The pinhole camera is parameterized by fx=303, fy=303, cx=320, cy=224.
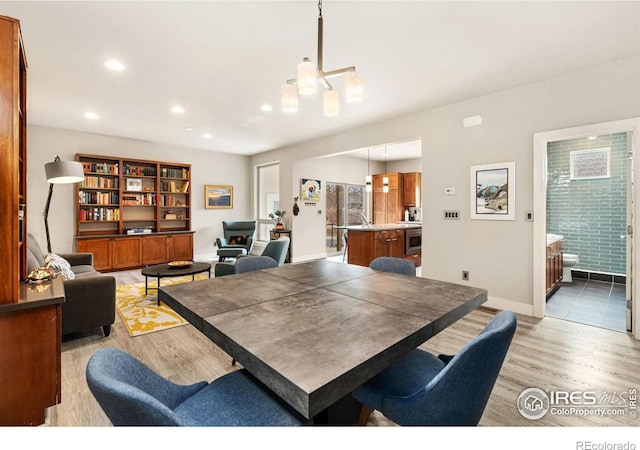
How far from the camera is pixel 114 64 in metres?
2.99

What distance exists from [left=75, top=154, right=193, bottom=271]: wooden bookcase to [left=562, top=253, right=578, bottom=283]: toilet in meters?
7.06

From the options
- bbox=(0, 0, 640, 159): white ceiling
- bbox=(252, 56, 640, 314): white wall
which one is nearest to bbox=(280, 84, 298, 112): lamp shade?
bbox=(0, 0, 640, 159): white ceiling

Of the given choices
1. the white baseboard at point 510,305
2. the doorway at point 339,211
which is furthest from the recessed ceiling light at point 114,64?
the doorway at point 339,211

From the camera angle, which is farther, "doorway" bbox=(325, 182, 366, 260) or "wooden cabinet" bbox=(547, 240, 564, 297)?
"doorway" bbox=(325, 182, 366, 260)

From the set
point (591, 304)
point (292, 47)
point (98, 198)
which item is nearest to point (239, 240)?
point (98, 198)

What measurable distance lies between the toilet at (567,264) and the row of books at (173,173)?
7411 mm

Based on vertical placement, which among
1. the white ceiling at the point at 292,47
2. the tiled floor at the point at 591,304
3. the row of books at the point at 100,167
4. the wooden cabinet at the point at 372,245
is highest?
the white ceiling at the point at 292,47

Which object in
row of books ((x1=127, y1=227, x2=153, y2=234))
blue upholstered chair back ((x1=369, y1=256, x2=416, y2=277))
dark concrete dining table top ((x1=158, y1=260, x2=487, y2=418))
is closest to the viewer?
dark concrete dining table top ((x1=158, y1=260, x2=487, y2=418))

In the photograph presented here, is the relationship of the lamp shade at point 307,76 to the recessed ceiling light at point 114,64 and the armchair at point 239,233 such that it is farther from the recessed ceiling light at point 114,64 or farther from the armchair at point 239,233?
the armchair at point 239,233

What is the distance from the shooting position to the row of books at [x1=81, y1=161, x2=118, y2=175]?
223 inches

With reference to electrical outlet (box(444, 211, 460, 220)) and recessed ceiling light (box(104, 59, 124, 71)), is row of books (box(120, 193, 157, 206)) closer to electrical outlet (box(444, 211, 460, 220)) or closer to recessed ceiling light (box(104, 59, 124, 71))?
recessed ceiling light (box(104, 59, 124, 71))

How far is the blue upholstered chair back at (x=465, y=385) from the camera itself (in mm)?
984

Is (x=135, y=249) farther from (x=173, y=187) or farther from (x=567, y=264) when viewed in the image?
(x=567, y=264)

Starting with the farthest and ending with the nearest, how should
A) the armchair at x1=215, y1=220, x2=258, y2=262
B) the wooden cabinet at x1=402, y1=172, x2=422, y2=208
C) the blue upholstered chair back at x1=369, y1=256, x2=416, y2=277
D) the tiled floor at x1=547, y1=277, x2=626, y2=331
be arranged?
the wooden cabinet at x1=402, y1=172, x2=422, y2=208
the armchair at x1=215, y1=220, x2=258, y2=262
the tiled floor at x1=547, y1=277, x2=626, y2=331
the blue upholstered chair back at x1=369, y1=256, x2=416, y2=277
